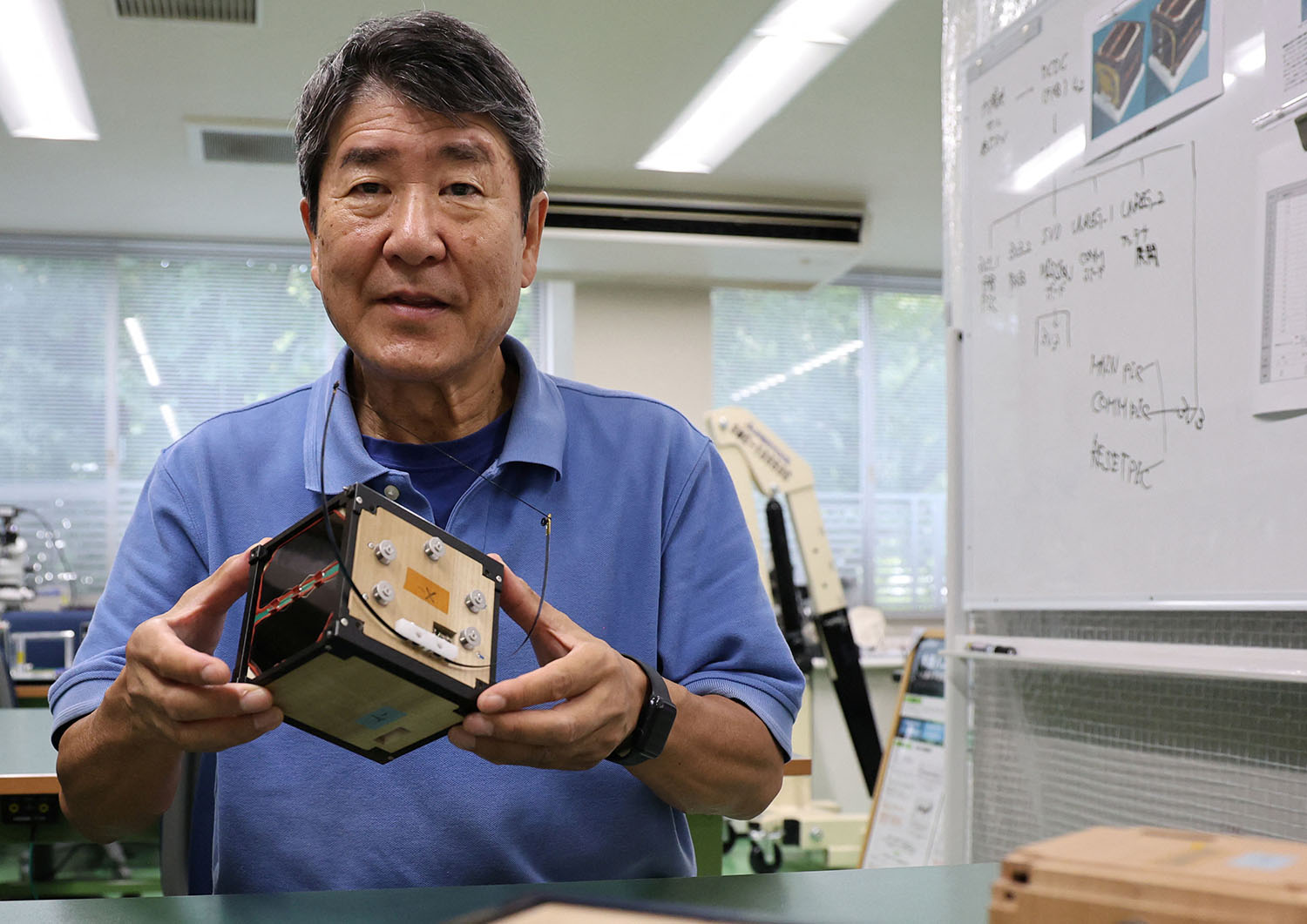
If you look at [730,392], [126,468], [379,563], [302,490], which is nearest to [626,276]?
[730,392]

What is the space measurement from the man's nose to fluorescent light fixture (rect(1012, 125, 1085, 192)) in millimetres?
1208

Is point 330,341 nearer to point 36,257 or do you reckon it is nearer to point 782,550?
point 36,257

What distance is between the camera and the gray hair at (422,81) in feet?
3.61

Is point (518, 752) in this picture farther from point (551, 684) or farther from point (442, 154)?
point (442, 154)

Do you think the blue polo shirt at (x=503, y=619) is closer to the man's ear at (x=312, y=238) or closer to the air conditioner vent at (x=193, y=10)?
the man's ear at (x=312, y=238)

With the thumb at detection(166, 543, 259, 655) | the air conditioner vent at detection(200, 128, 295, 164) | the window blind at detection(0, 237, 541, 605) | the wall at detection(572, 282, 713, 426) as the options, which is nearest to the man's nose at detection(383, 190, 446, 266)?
the thumb at detection(166, 543, 259, 655)

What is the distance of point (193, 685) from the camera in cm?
83

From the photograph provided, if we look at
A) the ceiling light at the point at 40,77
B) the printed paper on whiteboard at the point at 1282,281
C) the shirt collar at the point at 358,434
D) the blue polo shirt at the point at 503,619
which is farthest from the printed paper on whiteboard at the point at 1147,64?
the ceiling light at the point at 40,77

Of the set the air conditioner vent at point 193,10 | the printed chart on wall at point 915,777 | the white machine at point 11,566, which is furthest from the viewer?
the white machine at point 11,566

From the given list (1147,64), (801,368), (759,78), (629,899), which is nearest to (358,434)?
(629,899)

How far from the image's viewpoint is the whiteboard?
1433 millimetres

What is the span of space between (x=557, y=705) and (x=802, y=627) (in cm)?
409

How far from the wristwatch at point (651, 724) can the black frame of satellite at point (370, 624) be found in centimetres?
15

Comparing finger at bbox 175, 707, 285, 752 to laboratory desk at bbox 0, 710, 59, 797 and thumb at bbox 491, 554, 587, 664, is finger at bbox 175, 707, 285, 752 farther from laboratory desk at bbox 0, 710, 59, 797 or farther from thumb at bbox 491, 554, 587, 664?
laboratory desk at bbox 0, 710, 59, 797
